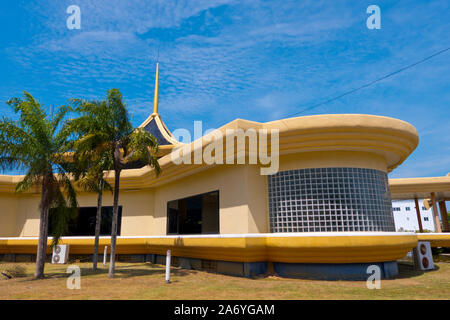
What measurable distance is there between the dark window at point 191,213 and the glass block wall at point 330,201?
3.63 meters

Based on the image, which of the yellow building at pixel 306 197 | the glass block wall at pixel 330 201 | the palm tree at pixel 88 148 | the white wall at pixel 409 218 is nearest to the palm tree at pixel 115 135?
the palm tree at pixel 88 148

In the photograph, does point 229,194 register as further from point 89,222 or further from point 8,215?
point 8,215

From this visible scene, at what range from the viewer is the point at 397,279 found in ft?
40.7

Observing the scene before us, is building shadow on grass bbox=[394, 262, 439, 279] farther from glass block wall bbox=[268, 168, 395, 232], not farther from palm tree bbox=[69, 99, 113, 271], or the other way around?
palm tree bbox=[69, 99, 113, 271]

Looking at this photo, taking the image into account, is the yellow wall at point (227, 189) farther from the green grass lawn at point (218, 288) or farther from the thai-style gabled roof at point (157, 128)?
the thai-style gabled roof at point (157, 128)

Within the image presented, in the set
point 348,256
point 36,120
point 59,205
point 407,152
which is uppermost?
point 36,120

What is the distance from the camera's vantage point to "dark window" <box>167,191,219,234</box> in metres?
17.1

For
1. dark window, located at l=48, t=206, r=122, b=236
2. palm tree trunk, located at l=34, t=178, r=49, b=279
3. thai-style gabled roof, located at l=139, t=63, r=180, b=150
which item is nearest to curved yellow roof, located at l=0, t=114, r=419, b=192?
palm tree trunk, located at l=34, t=178, r=49, b=279
